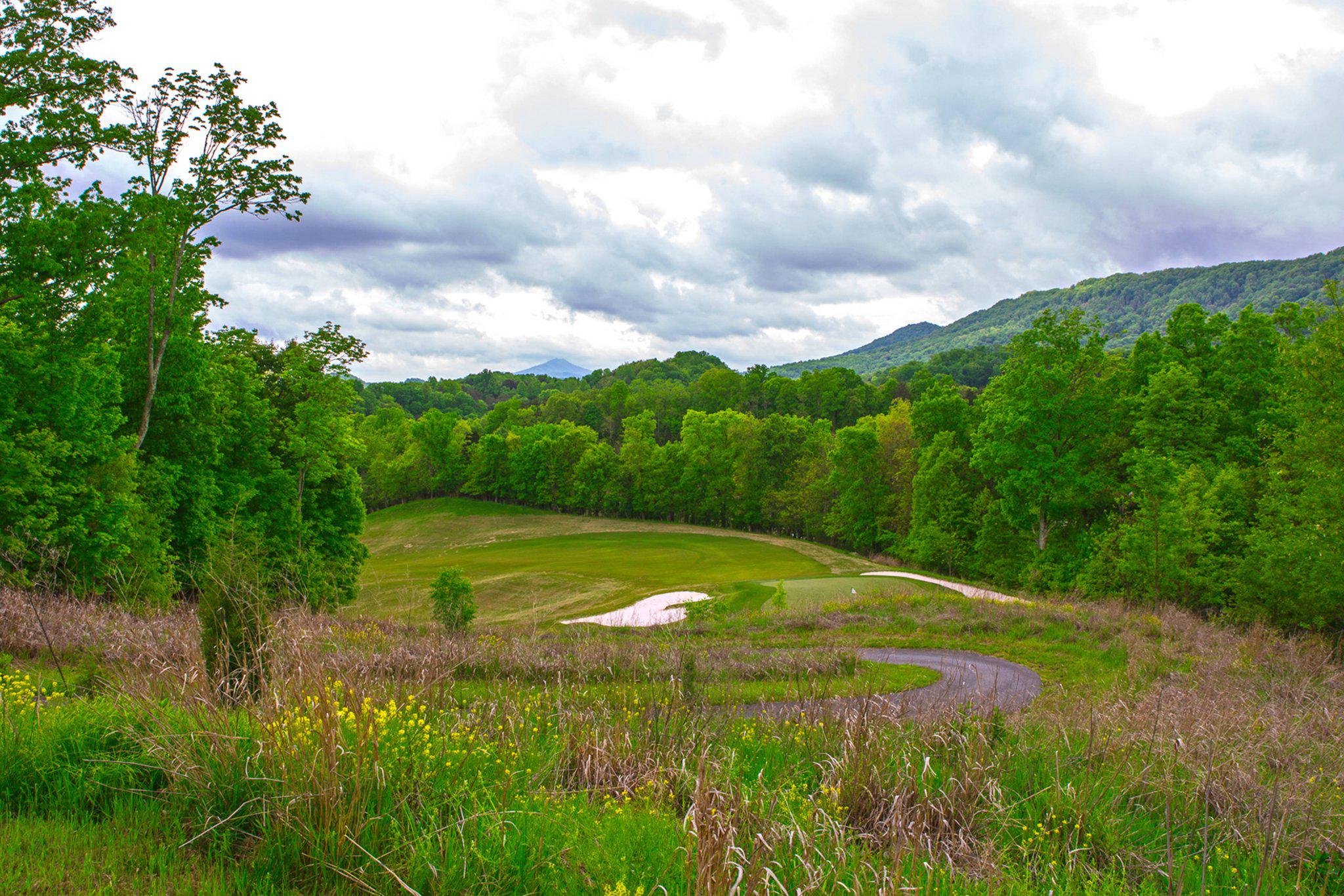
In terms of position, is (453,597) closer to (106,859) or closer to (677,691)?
(677,691)

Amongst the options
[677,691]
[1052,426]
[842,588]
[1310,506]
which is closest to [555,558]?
[842,588]

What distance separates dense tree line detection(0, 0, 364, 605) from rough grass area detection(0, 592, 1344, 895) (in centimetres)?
914

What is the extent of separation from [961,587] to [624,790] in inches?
1279

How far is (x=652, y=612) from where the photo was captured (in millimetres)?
30953

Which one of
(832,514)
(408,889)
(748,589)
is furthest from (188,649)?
(832,514)

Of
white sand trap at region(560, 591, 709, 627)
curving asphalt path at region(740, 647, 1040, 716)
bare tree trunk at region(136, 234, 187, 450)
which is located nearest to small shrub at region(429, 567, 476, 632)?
white sand trap at region(560, 591, 709, 627)

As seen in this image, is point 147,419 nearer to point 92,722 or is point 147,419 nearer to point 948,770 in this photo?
point 92,722

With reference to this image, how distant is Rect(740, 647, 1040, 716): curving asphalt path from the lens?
6363 mm

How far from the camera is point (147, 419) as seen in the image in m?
22.2

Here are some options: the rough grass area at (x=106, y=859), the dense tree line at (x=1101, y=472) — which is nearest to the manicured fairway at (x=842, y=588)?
the dense tree line at (x=1101, y=472)

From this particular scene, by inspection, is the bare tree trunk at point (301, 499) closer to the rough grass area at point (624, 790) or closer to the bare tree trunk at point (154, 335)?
the bare tree trunk at point (154, 335)

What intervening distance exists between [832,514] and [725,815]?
5720 centimetres

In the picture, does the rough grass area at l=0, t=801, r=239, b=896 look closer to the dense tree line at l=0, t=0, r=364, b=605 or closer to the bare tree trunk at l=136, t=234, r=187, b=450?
the dense tree line at l=0, t=0, r=364, b=605

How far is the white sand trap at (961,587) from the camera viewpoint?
28078 mm
